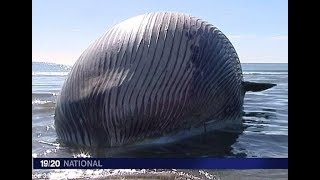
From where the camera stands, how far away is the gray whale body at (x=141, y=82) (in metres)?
2.01

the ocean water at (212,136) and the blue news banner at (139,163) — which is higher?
the ocean water at (212,136)

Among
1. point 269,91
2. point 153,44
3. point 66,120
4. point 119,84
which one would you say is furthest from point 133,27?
point 269,91

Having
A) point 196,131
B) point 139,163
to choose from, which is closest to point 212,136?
point 196,131

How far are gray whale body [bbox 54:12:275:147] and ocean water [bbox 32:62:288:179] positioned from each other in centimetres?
5

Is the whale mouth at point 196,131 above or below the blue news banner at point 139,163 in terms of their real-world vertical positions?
above

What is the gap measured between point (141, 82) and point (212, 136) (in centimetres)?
40

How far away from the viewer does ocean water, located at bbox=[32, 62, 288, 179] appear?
6.48 ft

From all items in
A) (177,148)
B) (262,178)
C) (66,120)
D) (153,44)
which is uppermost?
(153,44)

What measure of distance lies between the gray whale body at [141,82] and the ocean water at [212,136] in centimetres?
5

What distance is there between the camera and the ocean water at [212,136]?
6.48ft

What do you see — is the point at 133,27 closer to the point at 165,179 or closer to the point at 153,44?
the point at 153,44

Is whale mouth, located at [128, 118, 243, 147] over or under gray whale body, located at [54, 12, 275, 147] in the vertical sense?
under
